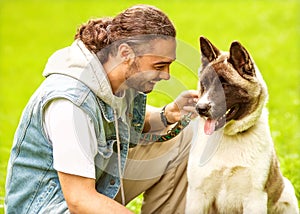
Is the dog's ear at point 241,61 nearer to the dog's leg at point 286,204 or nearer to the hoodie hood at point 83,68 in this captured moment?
the hoodie hood at point 83,68

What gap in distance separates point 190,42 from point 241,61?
7.99 m

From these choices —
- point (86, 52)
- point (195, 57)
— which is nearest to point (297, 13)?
point (195, 57)

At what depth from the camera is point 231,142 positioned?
3938mm

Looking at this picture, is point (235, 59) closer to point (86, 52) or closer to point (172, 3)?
point (86, 52)

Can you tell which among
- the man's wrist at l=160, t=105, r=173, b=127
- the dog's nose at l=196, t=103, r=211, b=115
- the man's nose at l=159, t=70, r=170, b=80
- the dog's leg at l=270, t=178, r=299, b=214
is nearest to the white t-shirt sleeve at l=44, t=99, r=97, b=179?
the man's nose at l=159, t=70, r=170, b=80

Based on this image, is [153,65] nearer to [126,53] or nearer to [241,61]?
[126,53]

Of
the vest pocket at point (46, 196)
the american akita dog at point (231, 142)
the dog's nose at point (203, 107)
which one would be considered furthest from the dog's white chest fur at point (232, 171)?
the vest pocket at point (46, 196)

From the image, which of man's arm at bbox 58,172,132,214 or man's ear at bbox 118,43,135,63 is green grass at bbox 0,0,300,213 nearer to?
man's ear at bbox 118,43,135,63

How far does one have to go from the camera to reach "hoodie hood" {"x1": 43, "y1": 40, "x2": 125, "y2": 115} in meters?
3.49

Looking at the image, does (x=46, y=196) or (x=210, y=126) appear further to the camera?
(x=210, y=126)

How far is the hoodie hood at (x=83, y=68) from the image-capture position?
3486 mm

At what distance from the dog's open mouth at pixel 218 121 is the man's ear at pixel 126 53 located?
596mm

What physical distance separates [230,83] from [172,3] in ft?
40.6

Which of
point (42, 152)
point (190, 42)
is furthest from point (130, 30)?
point (190, 42)
